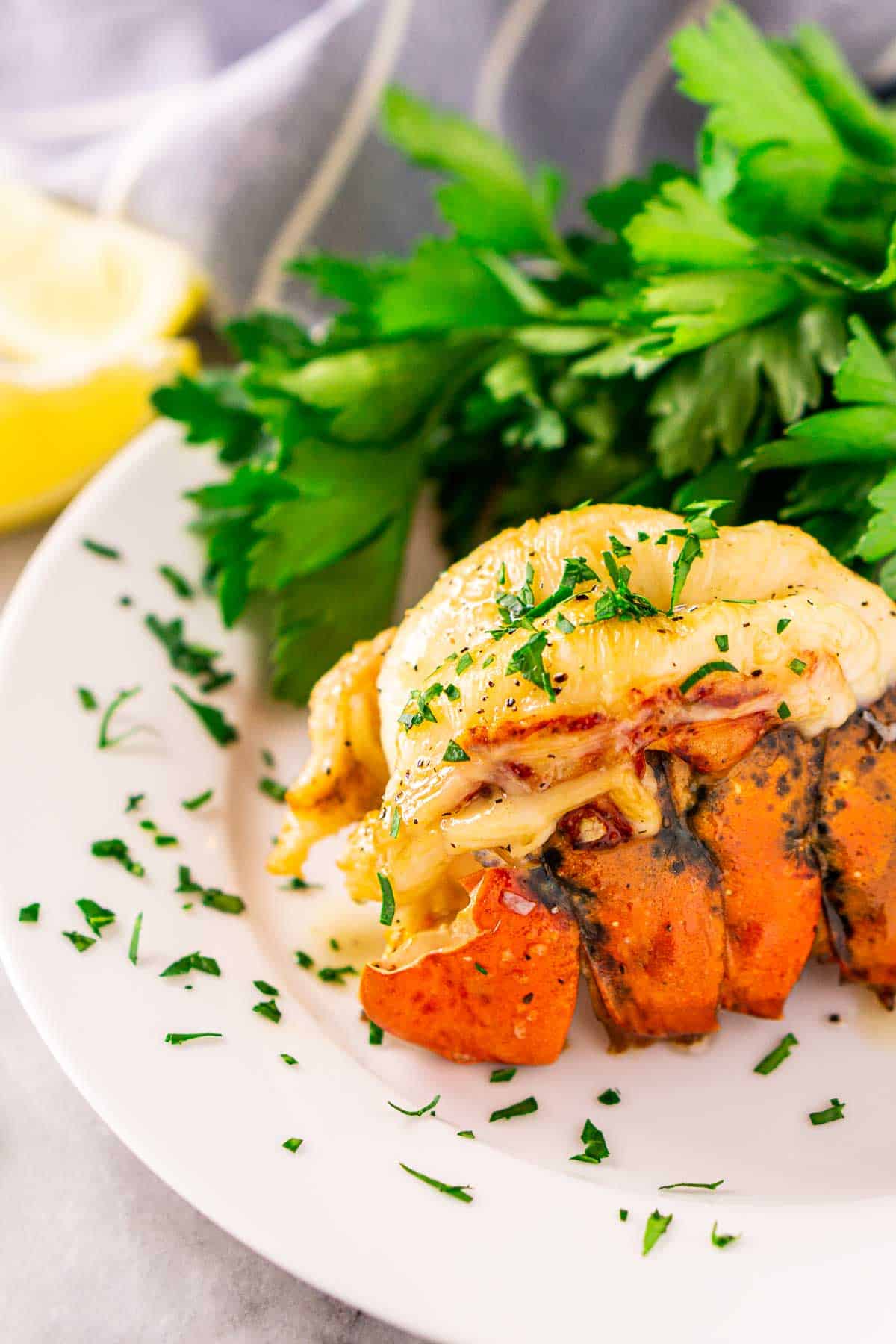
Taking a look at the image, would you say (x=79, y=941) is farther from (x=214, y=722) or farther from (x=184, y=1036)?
(x=214, y=722)

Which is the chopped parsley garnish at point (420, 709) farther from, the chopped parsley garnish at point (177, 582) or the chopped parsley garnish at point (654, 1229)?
the chopped parsley garnish at point (177, 582)

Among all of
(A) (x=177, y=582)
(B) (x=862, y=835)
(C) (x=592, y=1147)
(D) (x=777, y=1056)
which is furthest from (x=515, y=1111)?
(A) (x=177, y=582)

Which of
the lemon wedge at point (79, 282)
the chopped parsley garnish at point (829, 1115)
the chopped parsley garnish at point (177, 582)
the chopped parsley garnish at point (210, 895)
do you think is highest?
the lemon wedge at point (79, 282)

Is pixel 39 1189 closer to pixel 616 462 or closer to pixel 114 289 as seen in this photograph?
pixel 616 462

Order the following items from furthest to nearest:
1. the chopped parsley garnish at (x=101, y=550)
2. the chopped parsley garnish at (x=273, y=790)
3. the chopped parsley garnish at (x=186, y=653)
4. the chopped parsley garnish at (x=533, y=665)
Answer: the chopped parsley garnish at (x=101, y=550)
the chopped parsley garnish at (x=186, y=653)
the chopped parsley garnish at (x=273, y=790)
the chopped parsley garnish at (x=533, y=665)

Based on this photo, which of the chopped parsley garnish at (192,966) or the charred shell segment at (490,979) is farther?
the chopped parsley garnish at (192,966)

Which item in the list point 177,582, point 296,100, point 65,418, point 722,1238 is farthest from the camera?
point 296,100

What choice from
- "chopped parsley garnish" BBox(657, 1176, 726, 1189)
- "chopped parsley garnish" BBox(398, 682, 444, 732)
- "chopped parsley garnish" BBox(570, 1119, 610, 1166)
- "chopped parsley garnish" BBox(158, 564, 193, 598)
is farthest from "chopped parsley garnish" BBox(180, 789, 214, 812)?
"chopped parsley garnish" BBox(657, 1176, 726, 1189)

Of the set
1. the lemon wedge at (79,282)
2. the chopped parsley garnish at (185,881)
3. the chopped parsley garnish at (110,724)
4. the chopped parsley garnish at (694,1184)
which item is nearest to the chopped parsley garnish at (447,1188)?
the chopped parsley garnish at (694,1184)
